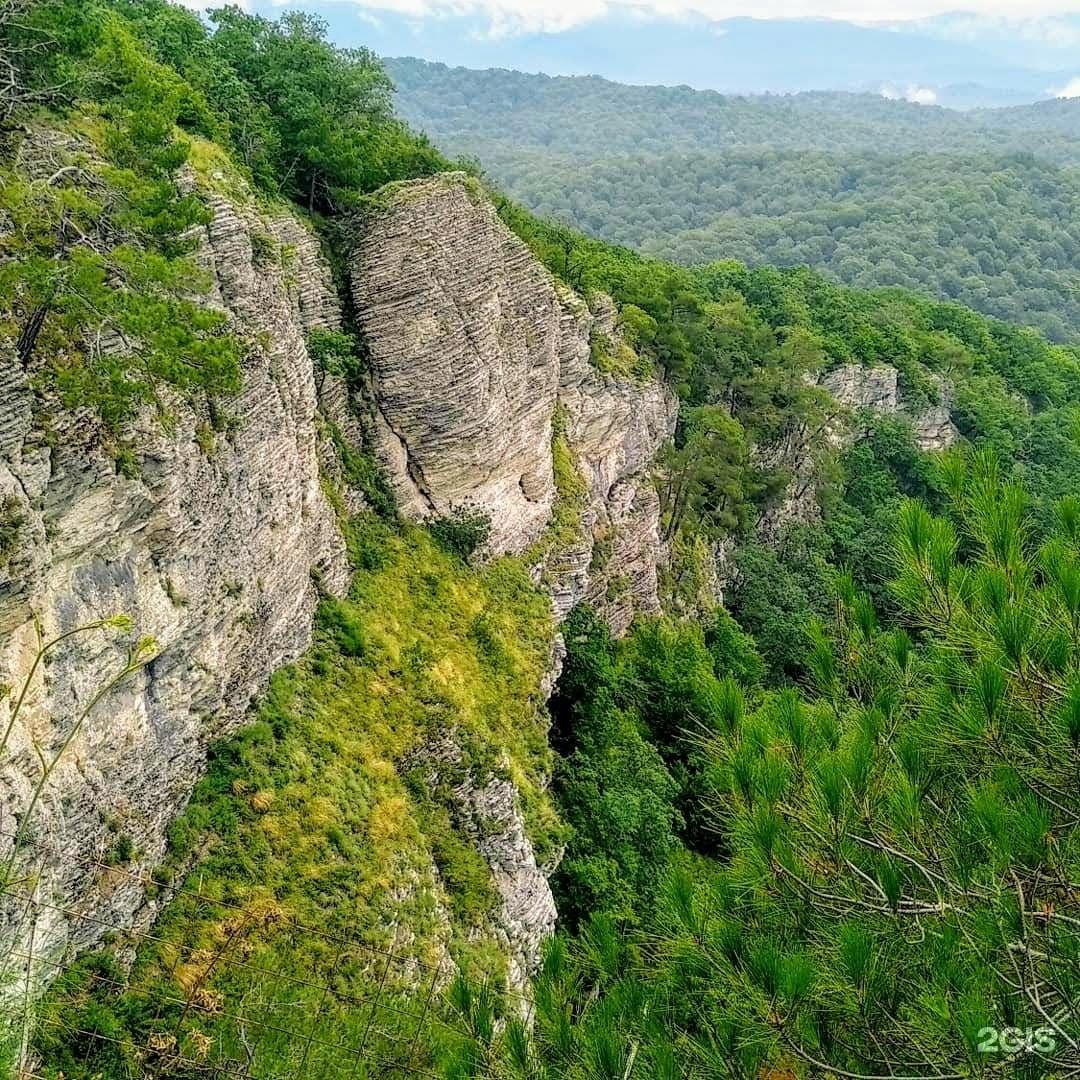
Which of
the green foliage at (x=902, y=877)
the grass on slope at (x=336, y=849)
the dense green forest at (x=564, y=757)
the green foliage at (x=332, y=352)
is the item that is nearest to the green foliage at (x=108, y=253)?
the dense green forest at (x=564, y=757)

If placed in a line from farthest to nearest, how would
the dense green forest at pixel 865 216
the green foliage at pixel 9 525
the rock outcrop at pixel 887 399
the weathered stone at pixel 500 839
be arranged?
1. the dense green forest at pixel 865 216
2. the rock outcrop at pixel 887 399
3. the weathered stone at pixel 500 839
4. the green foliage at pixel 9 525

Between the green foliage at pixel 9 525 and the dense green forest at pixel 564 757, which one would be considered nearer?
the dense green forest at pixel 564 757

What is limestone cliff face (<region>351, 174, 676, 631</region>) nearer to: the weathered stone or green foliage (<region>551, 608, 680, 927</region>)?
green foliage (<region>551, 608, 680, 927</region>)

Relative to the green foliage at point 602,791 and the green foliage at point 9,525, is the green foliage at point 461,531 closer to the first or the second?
the green foliage at point 602,791

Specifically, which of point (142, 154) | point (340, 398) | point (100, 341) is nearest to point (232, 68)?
point (340, 398)

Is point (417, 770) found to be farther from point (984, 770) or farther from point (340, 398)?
point (984, 770)

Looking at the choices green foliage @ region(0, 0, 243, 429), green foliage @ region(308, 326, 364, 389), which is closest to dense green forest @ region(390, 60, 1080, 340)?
green foliage @ region(308, 326, 364, 389)
